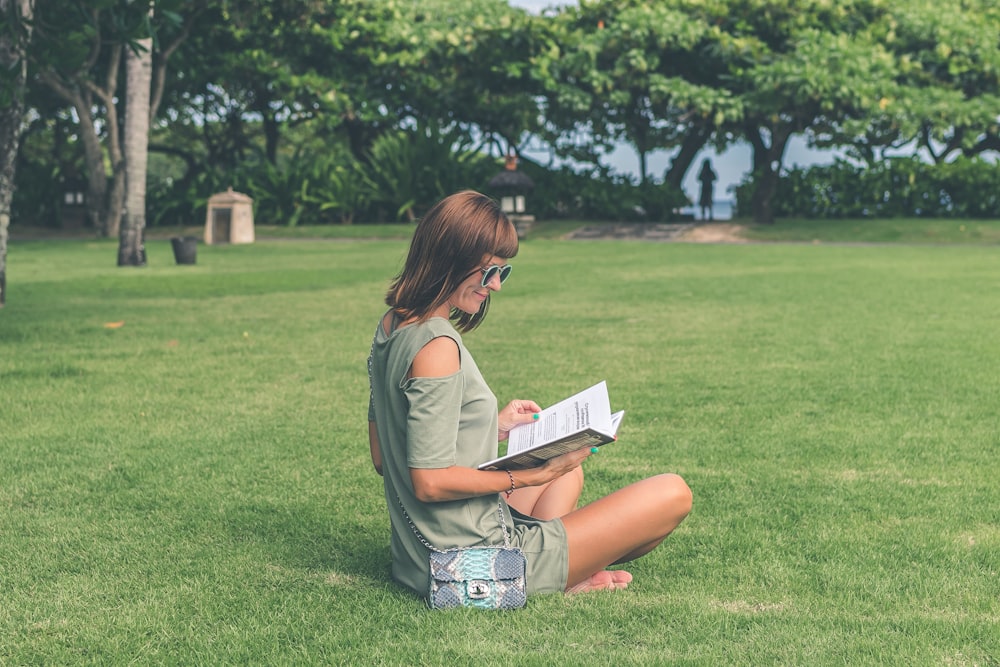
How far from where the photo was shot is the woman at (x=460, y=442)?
3.44m

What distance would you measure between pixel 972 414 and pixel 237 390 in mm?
4790

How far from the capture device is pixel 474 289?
3521 mm

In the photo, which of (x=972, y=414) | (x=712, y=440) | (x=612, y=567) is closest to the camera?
(x=612, y=567)

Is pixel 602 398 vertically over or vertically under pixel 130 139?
under

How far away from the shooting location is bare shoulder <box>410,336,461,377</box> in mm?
3443

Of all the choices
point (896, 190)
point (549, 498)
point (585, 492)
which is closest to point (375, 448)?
point (549, 498)

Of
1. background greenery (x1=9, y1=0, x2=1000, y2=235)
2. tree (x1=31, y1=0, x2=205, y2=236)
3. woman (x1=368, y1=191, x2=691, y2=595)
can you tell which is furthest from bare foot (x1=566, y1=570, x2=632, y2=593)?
background greenery (x1=9, y1=0, x2=1000, y2=235)

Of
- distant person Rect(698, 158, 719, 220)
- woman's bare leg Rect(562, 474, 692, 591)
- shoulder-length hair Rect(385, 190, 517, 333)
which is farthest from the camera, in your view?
distant person Rect(698, 158, 719, 220)

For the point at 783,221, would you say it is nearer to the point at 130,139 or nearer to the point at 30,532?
the point at 130,139

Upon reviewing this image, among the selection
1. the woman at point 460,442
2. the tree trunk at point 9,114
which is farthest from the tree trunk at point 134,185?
the woman at point 460,442

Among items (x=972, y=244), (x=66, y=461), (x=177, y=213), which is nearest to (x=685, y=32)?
(x=972, y=244)

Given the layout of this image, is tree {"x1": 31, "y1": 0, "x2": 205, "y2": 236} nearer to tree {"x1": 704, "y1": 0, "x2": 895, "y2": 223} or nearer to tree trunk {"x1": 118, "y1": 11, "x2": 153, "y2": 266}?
tree trunk {"x1": 118, "y1": 11, "x2": 153, "y2": 266}

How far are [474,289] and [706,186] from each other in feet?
105

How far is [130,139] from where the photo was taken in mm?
19672
